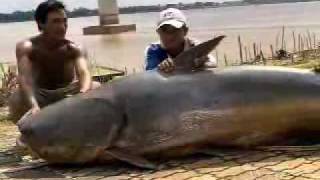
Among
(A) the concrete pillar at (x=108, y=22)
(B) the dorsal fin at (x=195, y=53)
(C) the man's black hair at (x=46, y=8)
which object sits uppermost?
(C) the man's black hair at (x=46, y=8)

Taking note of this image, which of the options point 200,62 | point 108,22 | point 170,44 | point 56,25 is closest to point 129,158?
point 200,62

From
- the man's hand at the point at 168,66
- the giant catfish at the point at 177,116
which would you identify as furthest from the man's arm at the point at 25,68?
the man's hand at the point at 168,66

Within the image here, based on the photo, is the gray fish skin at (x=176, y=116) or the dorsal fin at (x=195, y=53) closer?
the gray fish skin at (x=176, y=116)

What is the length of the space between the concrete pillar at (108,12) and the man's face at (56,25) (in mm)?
64414

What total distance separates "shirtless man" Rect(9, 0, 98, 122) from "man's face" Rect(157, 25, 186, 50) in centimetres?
73

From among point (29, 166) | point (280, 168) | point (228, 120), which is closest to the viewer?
point (280, 168)

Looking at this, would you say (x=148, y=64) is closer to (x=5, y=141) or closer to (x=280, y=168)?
(x=280, y=168)

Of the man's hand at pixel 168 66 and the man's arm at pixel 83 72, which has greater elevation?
the man's hand at pixel 168 66

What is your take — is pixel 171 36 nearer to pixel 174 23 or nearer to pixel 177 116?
pixel 174 23

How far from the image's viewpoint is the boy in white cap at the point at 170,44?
4859mm

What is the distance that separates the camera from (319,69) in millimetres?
4883

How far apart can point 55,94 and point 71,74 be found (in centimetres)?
28

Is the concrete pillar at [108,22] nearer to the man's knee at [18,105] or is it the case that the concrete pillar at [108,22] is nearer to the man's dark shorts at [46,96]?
the man's knee at [18,105]

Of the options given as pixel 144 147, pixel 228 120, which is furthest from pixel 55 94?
pixel 228 120
